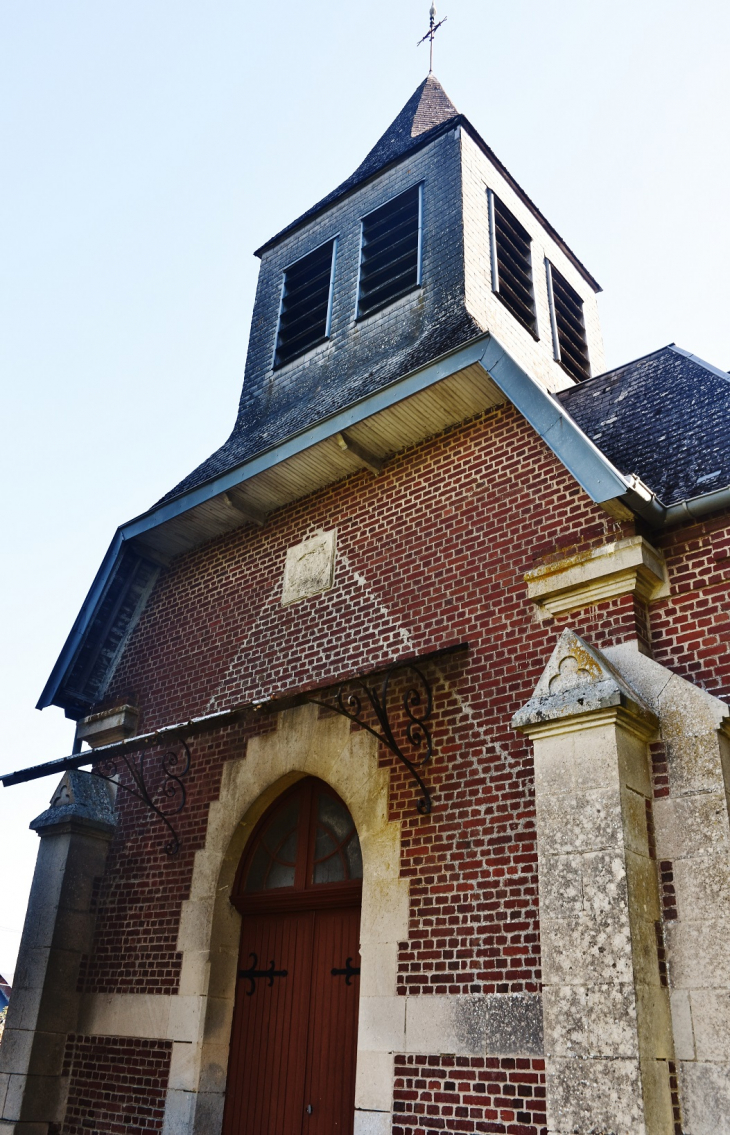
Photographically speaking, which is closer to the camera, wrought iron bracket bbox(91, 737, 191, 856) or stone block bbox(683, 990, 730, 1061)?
stone block bbox(683, 990, 730, 1061)

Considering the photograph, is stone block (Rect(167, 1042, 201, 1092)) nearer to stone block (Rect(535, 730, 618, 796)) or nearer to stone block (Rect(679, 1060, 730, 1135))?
stone block (Rect(535, 730, 618, 796))

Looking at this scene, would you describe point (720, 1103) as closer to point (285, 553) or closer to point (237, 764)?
point (237, 764)

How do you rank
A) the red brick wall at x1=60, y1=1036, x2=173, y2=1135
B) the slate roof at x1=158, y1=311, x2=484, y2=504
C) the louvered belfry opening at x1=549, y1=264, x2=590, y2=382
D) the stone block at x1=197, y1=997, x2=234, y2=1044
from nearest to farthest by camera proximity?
the stone block at x1=197, y1=997, x2=234, y2=1044, the red brick wall at x1=60, y1=1036, x2=173, y2=1135, the slate roof at x1=158, y1=311, x2=484, y2=504, the louvered belfry opening at x1=549, y1=264, x2=590, y2=382

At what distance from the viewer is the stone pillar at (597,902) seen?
452 cm

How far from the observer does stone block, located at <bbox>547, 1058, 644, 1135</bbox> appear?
173 inches

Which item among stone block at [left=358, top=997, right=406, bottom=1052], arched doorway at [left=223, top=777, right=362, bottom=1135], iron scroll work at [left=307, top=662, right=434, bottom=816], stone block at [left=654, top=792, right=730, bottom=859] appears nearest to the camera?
stone block at [left=654, top=792, right=730, bottom=859]

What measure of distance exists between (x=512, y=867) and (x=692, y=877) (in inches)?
45.4

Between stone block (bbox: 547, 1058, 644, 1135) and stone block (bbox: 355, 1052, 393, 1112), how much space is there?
4.84 feet

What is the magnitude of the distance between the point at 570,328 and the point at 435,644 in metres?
6.26

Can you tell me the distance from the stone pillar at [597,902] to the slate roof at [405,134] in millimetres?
7742

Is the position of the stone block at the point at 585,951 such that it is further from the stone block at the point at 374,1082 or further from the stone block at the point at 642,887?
the stone block at the point at 374,1082

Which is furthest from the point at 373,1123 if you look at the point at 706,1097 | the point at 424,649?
the point at 424,649

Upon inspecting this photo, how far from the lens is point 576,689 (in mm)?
5375

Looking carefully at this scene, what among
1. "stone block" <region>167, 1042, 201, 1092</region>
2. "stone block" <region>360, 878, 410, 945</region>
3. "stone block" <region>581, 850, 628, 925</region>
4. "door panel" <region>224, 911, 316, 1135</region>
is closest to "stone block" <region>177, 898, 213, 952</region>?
"door panel" <region>224, 911, 316, 1135</region>
